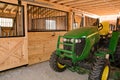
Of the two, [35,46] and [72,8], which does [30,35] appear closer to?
[35,46]

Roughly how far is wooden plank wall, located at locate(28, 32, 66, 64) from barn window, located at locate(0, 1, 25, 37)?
419 mm

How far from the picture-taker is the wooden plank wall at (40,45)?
427 cm

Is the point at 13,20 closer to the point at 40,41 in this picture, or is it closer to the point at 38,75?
the point at 40,41

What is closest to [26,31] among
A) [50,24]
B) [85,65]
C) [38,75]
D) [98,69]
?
[50,24]

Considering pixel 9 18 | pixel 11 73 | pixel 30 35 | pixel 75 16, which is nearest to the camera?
pixel 11 73

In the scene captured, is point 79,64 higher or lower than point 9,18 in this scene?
lower

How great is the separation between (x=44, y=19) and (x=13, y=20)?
1252 mm

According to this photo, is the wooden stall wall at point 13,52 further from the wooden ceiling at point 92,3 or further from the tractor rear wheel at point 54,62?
the wooden ceiling at point 92,3

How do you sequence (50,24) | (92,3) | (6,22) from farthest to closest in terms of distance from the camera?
(92,3) < (50,24) < (6,22)

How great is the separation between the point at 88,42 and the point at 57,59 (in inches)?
38.3

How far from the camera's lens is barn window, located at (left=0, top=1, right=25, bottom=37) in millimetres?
3683

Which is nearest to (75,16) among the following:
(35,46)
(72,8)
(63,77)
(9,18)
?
(72,8)

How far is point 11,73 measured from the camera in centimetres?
348

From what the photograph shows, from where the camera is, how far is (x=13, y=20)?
386 centimetres
